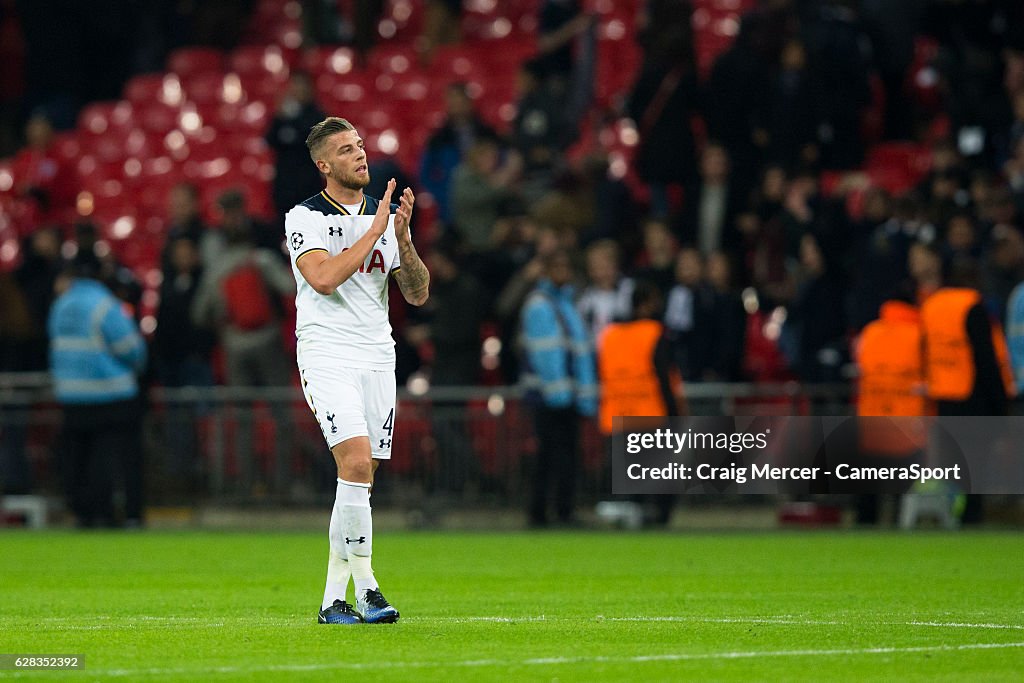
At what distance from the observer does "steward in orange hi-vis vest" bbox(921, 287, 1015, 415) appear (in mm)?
17125

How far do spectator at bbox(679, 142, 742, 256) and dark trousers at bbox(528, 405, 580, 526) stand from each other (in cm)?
263

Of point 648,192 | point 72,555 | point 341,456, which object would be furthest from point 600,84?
point 341,456

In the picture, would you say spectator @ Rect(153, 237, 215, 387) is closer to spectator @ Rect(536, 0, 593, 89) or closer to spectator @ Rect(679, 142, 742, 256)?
spectator @ Rect(536, 0, 593, 89)

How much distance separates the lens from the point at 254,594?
38.6 feet

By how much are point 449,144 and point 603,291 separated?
12.9 feet

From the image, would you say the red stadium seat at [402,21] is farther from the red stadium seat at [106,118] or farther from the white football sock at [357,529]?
the white football sock at [357,529]

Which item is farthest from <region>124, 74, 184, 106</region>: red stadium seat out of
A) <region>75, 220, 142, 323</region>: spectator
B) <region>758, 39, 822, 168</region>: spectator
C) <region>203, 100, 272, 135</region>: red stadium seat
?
<region>758, 39, 822, 168</region>: spectator

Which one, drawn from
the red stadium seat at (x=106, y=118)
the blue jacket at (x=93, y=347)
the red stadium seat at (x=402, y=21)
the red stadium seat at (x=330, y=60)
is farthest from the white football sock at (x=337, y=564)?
the red stadium seat at (x=402, y=21)

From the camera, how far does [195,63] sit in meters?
29.1

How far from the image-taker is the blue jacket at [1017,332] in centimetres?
1728

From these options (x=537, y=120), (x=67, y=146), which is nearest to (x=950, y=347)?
(x=537, y=120)

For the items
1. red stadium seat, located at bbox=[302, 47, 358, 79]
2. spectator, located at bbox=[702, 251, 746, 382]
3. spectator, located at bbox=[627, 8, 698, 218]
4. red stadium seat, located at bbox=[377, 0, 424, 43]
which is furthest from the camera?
red stadium seat, located at bbox=[377, 0, 424, 43]

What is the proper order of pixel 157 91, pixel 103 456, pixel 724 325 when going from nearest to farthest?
pixel 724 325 → pixel 103 456 → pixel 157 91

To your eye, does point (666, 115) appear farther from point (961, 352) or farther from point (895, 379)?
point (961, 352)
